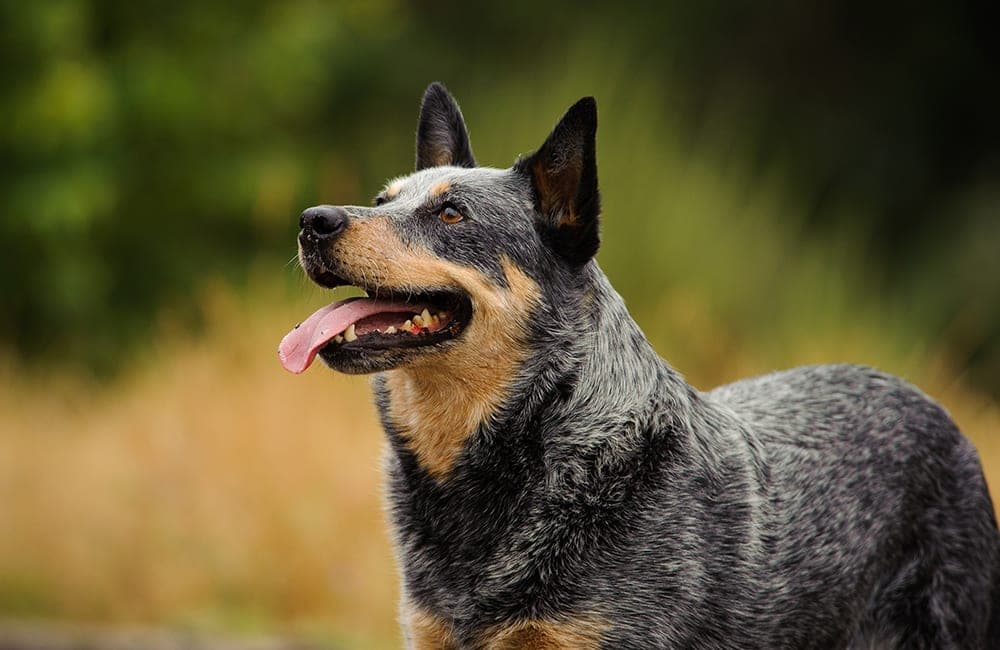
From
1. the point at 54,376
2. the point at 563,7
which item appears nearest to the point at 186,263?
the point at 54,376

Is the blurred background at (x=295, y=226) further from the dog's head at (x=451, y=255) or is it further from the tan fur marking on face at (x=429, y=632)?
the dog's head at (x=451, y=255)

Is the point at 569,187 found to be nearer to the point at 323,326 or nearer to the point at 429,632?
the point at 323,326

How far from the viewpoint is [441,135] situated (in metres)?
4.96

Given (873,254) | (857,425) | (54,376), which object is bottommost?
(54,376)

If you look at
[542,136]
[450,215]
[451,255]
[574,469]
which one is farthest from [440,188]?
[542,136]

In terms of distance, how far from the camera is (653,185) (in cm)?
1135

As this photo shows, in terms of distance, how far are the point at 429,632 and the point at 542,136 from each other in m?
8.14

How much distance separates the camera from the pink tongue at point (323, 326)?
13.3ft

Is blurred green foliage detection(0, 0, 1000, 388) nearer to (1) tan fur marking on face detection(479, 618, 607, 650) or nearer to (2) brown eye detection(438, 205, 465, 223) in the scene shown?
(2) brown eye detection(438, 205, 465, 223)

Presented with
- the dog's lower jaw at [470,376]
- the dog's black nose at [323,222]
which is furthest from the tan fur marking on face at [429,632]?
the dog's black nose at [323,222]

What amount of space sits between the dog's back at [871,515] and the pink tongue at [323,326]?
3.87 ft

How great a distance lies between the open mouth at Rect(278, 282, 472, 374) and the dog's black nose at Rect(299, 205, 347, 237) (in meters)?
0.23

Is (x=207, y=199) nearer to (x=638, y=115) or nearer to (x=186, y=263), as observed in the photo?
(x=186, y=263)

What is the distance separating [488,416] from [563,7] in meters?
16.3
